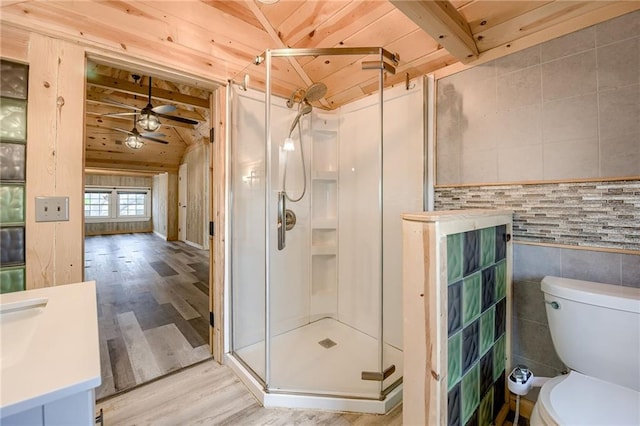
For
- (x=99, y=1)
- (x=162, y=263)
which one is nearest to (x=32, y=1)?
(x=99, y=1)

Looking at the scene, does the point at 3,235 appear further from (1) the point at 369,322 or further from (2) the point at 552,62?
(2) the point at 552,62

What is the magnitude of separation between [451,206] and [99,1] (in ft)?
7.82

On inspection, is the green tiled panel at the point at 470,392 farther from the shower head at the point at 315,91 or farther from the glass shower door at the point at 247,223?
the shower head at the point at 315,91

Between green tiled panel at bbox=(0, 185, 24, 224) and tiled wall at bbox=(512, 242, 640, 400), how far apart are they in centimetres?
259

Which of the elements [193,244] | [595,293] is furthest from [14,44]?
[193,244]

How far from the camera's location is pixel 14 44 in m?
1.26

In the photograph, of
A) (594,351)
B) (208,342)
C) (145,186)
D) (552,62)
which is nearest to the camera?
(594,351)

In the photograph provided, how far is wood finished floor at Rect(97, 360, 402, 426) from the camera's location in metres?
1.43

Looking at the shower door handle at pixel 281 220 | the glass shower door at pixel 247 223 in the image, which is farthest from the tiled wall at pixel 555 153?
the glass shower door at pixel 247 223

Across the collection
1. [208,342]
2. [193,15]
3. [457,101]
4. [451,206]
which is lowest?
[208,342]

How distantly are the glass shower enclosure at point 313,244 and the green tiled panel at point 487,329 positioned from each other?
21.3 inches

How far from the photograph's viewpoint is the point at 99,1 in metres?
1.45

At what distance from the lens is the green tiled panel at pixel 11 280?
4.16ft

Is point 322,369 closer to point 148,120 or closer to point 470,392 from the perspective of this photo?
point 470,392
